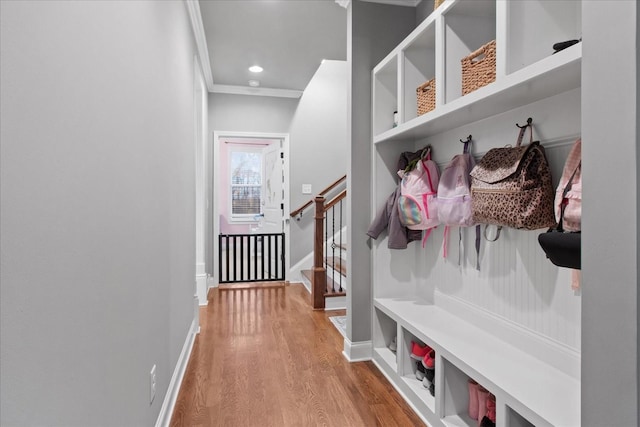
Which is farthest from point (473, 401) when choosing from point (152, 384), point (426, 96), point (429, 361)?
point (426, 96)

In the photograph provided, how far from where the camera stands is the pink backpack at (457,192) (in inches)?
75.3

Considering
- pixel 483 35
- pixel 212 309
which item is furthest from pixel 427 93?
pixel 212 309

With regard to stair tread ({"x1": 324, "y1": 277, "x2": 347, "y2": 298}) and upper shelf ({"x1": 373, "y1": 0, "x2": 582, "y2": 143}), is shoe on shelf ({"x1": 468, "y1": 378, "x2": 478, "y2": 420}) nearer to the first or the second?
upper shelf ({"x1": 373, "y1": 0, "x2": 582, "y2": 143})

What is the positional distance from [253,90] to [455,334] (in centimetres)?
413

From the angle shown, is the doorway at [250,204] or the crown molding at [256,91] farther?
the doorway at [250,204]

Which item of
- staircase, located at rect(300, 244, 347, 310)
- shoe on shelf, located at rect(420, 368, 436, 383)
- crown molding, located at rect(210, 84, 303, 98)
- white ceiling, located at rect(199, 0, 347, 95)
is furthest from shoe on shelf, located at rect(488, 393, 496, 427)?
crown molding, located at rect(210, 84, 303, 98)

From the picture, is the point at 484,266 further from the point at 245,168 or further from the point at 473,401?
the point at 245,168

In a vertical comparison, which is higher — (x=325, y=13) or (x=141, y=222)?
(x=325, y=13)

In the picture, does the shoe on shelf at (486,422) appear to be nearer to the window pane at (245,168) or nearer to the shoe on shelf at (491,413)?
the shoe on shelf at (491,413)

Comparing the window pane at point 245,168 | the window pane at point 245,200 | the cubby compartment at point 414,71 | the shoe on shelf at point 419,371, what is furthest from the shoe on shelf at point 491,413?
the window pane at point 245,168

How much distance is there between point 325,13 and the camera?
303 centimetres

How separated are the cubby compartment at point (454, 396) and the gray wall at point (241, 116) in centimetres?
368

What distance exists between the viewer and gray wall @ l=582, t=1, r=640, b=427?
2.37 ft

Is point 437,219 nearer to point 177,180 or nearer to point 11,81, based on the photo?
point 177,180
